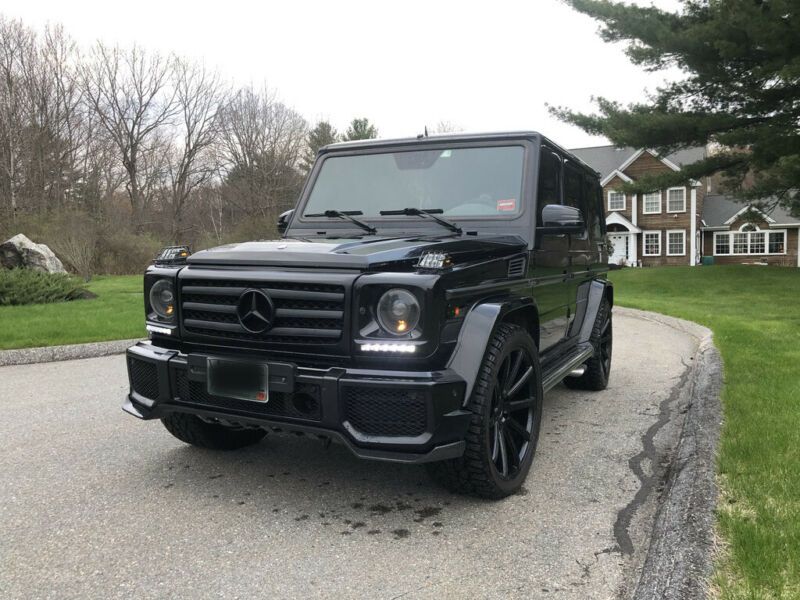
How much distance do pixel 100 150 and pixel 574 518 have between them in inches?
1454

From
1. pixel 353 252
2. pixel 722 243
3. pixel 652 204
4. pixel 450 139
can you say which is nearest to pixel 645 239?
pixel 652 204

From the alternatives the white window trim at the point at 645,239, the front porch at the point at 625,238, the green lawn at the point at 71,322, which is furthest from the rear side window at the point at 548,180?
the white window trim at the point at 645,239

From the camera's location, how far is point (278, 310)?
2994 mm

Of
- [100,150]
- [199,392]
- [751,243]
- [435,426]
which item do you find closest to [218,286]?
[199,392]

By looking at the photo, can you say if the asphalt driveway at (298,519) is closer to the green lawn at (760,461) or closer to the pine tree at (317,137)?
the green lawn at (760,461)

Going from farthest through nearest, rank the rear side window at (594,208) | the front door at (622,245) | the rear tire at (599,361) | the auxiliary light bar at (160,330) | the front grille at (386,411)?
the front door at (622,245) → the rear side window at (594,208) → the rear tire at (599,361) → the auxiliary light bar at (160,330) → the front grille at (386,411)

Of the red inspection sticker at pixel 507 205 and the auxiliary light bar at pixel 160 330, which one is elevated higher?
the red inspection sticker at pixel 507 205

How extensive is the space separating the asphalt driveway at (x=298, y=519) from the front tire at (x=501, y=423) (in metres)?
0.17

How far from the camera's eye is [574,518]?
3.13 meters

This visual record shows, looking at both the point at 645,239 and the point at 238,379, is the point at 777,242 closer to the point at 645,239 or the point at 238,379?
the point at 645,239

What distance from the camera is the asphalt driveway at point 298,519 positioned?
2.51 meters

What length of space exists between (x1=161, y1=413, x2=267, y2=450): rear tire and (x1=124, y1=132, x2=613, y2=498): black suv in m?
0.01

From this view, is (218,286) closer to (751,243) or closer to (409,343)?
(409,343)

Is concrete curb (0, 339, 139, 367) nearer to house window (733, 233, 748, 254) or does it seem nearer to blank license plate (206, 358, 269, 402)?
blank license plate (206, 358, 269, 402)
